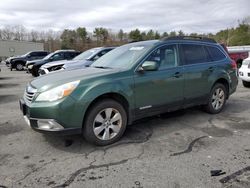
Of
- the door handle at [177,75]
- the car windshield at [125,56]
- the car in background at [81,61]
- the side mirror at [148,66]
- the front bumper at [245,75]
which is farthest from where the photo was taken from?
the car in background at [81,61]

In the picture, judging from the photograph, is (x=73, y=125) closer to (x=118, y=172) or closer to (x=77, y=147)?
(x=77, y=147)

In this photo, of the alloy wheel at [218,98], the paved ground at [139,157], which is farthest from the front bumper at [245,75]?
the paved ground at [139,157]

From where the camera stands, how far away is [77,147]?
3.90 metres

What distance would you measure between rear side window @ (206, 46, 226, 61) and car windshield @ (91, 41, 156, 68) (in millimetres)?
1672

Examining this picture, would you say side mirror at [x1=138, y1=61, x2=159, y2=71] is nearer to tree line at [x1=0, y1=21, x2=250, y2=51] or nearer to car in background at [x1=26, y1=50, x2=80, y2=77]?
car in background at [x1=26, y1=50, x2=80, y2=77]

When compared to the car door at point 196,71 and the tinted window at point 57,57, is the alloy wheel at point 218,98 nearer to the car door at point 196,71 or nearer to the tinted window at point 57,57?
the car door at point 196,71

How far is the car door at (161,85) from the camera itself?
424 cm

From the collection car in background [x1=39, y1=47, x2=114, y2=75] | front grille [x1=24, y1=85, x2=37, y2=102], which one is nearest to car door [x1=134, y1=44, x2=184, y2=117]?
front grille [x1=24, y1=85, x2=37, y2=102]

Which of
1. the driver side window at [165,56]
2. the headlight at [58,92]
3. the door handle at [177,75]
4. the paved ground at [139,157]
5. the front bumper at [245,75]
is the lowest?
the paved ground at [139,157]

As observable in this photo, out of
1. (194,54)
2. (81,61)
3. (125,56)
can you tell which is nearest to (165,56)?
(125,56)

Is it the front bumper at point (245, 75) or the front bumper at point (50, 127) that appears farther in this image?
the front bumper at point (245, 75)

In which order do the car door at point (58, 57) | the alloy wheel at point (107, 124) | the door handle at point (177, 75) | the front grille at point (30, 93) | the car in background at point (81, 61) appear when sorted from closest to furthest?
the front grille at point (30, 93)
the alloy wheel at point (107, 124)
the door handle at point (177, 75)
the car in background at point (81, 61)
the car door at point (58, 57)

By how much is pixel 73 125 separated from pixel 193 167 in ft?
5.84

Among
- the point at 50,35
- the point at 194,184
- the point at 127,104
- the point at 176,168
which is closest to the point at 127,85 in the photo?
the point at 127,104
